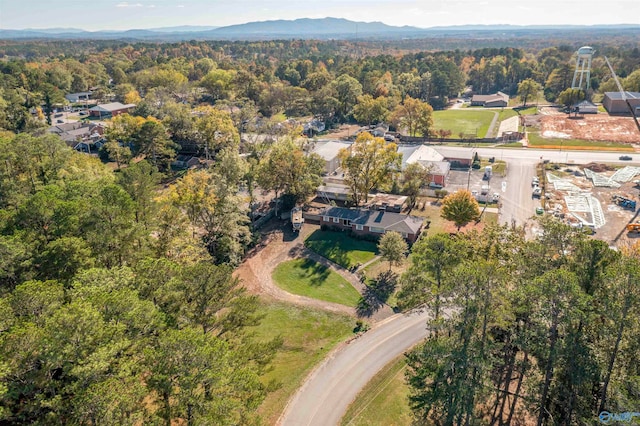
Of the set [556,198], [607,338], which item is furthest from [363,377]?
[556,198]

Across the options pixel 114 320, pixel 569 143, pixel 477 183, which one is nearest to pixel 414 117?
pixel 477 183

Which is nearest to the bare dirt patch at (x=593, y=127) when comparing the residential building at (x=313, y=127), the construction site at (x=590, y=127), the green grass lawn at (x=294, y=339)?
the construction site at (x=590, y=127)

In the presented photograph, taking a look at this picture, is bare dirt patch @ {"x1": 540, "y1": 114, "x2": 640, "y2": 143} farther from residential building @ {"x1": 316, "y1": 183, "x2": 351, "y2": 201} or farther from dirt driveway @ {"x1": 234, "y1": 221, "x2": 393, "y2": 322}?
dirt driveway @ {"x1": 234, "y1": 221, "x2": 393, "y2": 322}

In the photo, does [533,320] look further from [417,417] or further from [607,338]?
[417,417]

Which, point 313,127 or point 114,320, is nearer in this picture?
point 114,320

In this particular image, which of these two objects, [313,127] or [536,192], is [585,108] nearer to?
[536,192]

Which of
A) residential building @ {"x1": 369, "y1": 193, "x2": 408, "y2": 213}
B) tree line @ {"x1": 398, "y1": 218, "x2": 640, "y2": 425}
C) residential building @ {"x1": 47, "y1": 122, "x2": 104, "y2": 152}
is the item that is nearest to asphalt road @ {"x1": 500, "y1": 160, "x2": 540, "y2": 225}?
residential building @ {"x1": 369, "y1": 193, "x2": 408, "y2": 213}
